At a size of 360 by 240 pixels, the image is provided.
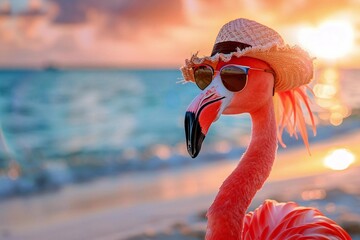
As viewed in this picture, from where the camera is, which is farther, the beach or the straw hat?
the beach

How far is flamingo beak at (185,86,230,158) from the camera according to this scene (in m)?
2.10

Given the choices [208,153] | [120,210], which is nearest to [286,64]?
[120,210]

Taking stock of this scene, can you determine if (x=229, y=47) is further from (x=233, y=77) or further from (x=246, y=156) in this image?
(x=246, y=156)

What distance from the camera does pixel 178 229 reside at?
4.96 metres

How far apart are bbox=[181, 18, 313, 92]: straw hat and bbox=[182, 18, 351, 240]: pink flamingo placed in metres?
0.04

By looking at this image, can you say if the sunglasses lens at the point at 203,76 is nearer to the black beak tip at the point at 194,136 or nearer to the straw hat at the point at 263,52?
the straw hat at the point at 263,52

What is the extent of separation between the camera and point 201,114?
6.99 ft

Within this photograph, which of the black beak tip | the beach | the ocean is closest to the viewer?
the black beak tip

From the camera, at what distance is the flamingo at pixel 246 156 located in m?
2.16

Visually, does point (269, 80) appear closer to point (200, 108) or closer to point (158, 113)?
point (200, 108)

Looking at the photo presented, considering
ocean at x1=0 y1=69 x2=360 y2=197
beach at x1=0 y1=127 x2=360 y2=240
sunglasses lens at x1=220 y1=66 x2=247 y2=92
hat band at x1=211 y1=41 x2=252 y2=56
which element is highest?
hat band at x1=211 y1=41 x2=252 y2=56

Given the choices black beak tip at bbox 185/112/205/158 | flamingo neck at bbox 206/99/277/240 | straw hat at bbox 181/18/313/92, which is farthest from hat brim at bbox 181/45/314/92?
black beak tip at bbox 185/112/205/158

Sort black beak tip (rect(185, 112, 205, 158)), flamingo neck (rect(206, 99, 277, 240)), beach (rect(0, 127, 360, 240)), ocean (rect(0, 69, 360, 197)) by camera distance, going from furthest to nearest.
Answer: ocean (rect(0, 69, 360, 197))
beach (rect(0, 127, 360, 240))
flamingo neck (rect(206, 99, 277, 240))
black beak tip (rect(185, 112, 205, 158))

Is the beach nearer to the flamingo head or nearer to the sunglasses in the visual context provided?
the flamingo head
